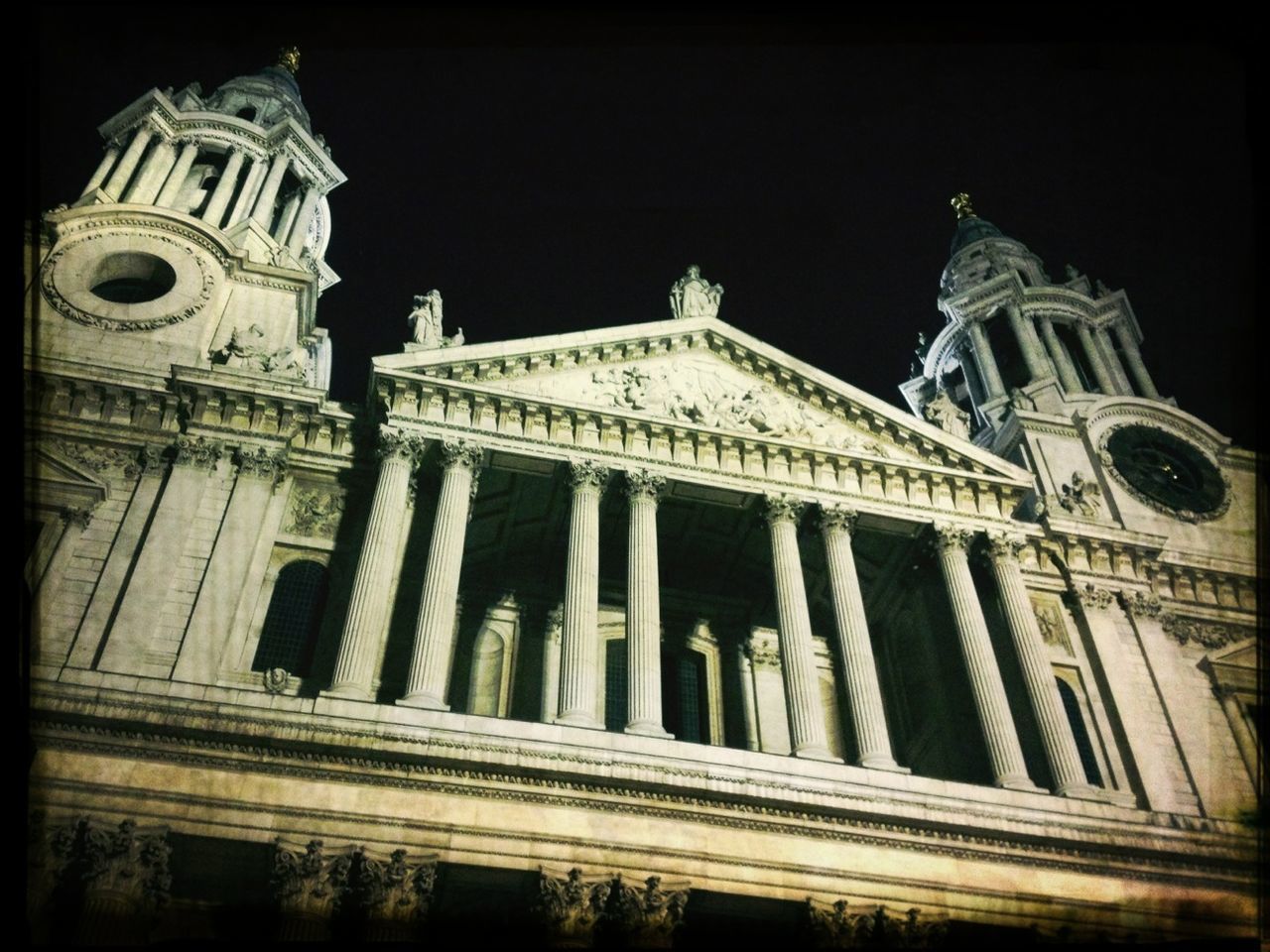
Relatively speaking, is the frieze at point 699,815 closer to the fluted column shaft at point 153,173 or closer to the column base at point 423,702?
the column base at point 423,702

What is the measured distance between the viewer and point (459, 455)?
71.7ft

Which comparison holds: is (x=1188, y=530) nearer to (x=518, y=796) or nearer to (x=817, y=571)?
(x=817, y=571)

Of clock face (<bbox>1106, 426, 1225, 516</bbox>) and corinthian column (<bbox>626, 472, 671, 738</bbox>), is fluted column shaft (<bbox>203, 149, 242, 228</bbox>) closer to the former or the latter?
corinthian column (<bbox>626, 472, 671, 738</bbox>)

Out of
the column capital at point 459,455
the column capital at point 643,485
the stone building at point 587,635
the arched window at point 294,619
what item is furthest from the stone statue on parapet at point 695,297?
the arched window at point 294,619

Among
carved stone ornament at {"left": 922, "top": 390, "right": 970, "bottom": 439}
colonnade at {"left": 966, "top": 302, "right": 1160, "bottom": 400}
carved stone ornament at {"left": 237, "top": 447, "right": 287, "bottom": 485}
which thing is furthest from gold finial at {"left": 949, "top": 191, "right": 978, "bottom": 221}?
carved stone ornament at {"left": 237, "top": 447, "right": 287, "bottom": 485}

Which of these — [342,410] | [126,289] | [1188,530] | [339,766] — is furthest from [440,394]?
[1188,530]

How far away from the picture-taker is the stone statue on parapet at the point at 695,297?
2677cm

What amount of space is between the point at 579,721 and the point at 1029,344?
24.5 metres

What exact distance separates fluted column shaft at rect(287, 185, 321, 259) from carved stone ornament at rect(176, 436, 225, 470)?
487 inches

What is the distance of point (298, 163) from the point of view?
36.3 m

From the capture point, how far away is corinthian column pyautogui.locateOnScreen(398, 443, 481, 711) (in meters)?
18.0

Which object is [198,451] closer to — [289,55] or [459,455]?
[459,455]

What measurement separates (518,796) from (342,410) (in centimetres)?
1015

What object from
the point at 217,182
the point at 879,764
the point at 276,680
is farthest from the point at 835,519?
the point at 217,182
